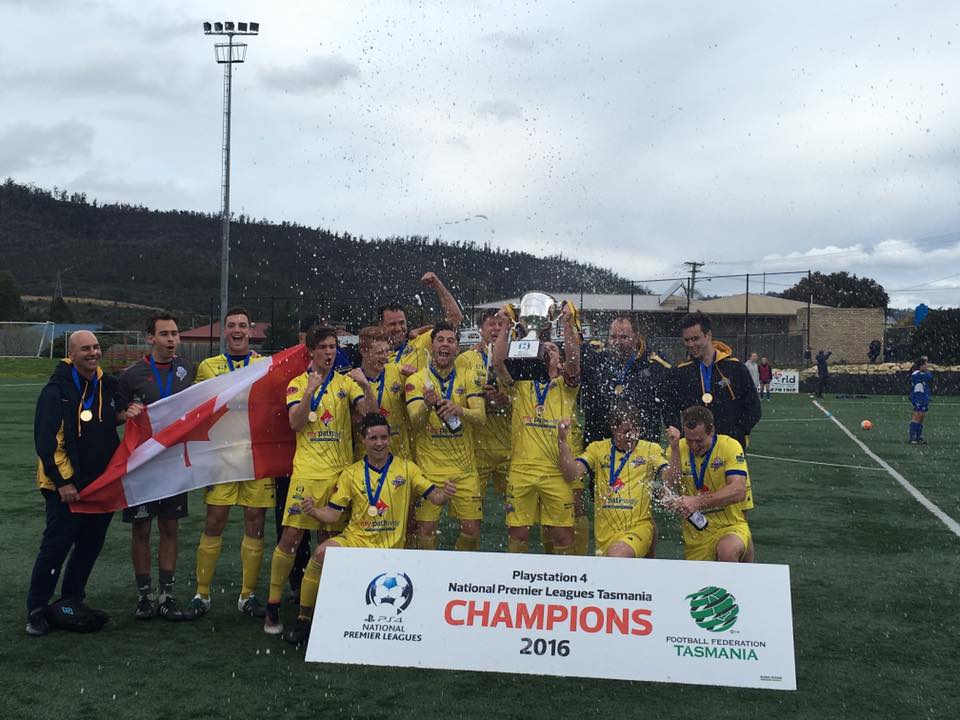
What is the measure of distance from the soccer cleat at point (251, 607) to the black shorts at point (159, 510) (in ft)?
2.32

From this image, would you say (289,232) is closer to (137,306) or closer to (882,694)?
(137,306)

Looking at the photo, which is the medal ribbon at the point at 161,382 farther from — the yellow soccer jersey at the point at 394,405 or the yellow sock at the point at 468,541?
the yellow sock at the point at 468,541

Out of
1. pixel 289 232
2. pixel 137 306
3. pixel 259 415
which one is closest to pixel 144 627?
pixel 259 415

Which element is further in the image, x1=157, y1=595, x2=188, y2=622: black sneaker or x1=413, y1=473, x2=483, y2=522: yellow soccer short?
x1=413, y1=473, x2=483, y2=522: yellow soccer short

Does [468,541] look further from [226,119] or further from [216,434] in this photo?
[226,119]

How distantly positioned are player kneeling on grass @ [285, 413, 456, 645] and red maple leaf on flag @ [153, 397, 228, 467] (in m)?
1.16

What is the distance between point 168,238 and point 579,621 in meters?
118

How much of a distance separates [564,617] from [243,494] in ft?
8.37

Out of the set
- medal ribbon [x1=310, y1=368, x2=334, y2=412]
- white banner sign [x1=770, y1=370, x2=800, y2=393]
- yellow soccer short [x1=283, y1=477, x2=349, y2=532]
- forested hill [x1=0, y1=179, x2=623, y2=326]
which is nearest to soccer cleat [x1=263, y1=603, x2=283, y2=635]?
yellow soccer short [x1=283, y1=477, x2=349, y2=532]

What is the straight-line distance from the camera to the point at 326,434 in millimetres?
5754

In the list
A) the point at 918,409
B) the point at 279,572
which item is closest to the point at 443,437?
the point at 279,572

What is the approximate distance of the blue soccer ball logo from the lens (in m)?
4.72

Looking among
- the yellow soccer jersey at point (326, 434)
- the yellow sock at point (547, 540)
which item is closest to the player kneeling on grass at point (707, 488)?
the yellow sock at point (547, 540)

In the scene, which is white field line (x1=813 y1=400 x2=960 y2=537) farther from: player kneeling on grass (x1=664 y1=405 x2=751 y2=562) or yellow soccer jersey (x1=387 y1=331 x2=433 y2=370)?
yellow soccer jersey (x1=387 y1=331 x2=433 y2=370)
